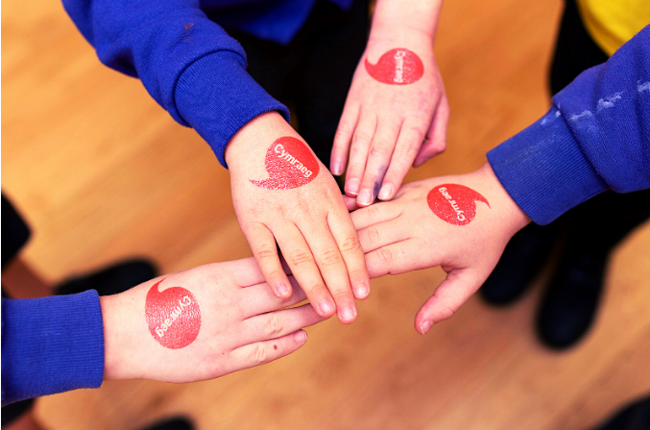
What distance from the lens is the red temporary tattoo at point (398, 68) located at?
1164mm

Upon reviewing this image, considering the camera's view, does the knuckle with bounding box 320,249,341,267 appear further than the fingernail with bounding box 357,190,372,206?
No

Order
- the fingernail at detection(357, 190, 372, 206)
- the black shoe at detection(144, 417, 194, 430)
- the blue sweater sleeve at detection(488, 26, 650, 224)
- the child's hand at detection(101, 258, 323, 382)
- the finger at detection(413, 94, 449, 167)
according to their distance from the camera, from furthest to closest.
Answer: the black shoe at detection(144, 417, 194, 430) < the finger at detection(413, 94, 449, 167) < the fingernail at detection(357, 190, 372, 206) < the child's hand at detection(101, 258, 323, 382) < the blue sweater sleeve at detection(488, 26, 650, 224)

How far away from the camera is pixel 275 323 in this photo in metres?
1.01

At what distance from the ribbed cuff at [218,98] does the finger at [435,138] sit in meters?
0.42

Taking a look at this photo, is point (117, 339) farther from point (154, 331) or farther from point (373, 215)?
point (373, 215)

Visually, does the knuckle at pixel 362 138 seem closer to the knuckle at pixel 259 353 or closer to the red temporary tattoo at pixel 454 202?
the red temporary tattoo at pixel 454 202

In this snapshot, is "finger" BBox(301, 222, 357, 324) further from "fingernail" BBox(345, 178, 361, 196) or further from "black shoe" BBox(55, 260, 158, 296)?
"black shoe" BBox(55, 260, 158, 296)

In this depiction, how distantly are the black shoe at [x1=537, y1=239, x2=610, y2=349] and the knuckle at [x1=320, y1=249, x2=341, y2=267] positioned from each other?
1.05m

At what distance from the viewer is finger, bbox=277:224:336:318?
0.93m

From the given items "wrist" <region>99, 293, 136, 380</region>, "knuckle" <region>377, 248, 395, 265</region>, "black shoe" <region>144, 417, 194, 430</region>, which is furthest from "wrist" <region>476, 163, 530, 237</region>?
"black shoe" <region>144, 417, 194, 430</region>

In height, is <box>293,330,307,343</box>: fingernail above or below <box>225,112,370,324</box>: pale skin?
below

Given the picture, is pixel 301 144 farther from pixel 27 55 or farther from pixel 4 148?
pixel 27 55

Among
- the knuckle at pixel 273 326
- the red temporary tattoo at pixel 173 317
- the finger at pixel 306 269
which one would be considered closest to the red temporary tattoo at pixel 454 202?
the finger at pixel 306 269

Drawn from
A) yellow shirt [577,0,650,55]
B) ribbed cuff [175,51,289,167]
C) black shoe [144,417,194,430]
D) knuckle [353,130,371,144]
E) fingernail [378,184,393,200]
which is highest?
yellow shirt [577,0,650,55]
